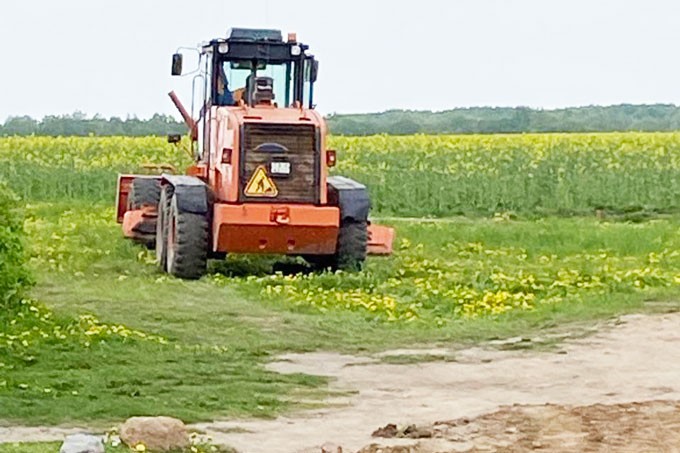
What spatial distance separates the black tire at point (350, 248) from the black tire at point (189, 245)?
5.24ft

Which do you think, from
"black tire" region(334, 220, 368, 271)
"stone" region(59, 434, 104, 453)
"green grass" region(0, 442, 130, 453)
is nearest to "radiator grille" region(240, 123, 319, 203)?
"black tire" region(334, 220, 368, 271)

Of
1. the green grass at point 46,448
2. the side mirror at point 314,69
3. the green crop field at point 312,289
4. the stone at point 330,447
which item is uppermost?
the side mirror at point 314,69

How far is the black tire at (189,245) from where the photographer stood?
59.8 feet

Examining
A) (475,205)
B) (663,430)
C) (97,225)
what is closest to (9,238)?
(663,430)

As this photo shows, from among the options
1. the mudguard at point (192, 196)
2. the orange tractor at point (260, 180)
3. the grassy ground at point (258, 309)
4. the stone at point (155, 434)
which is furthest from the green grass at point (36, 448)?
the mudguard at point (192, 196)

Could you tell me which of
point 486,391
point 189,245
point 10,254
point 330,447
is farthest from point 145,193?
point 330,447

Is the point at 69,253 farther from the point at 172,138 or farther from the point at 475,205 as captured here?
the point at 475,205

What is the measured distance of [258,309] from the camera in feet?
51.6

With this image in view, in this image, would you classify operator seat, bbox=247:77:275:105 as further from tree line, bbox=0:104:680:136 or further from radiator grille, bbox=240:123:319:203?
tree line, bbox=0:104:680:136

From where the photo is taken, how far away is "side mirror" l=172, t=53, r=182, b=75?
64.4ft

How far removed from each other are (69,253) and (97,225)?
4573 mm

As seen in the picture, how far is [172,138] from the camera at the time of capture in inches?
875

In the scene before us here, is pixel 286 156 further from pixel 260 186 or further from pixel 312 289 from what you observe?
pixel 312 289

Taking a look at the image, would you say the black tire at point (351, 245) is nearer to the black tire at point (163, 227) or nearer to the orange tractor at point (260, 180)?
the orange tractor at point (260, 180)
